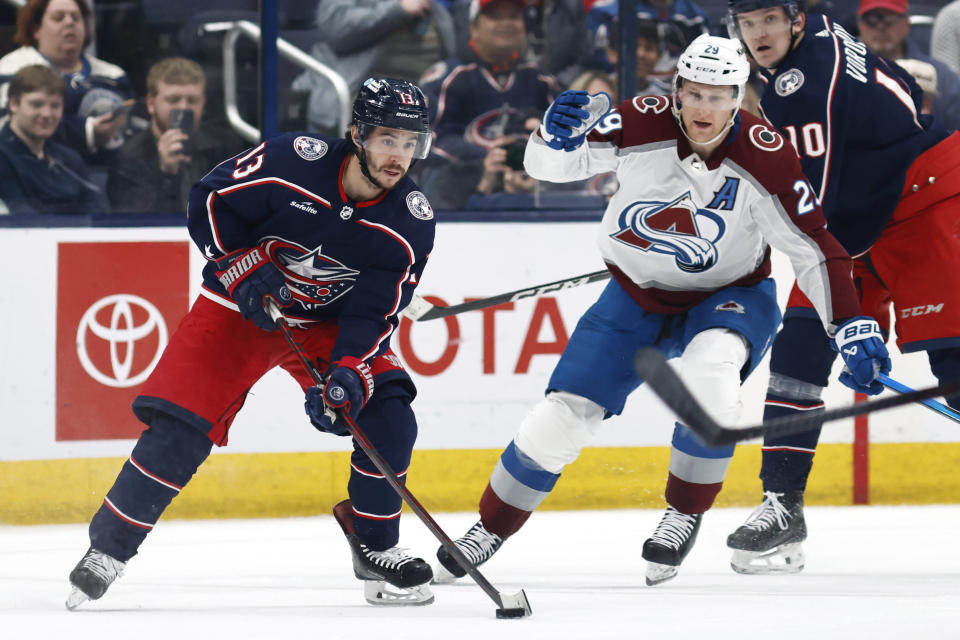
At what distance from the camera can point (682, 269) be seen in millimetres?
2932

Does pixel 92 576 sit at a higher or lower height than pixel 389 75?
lower

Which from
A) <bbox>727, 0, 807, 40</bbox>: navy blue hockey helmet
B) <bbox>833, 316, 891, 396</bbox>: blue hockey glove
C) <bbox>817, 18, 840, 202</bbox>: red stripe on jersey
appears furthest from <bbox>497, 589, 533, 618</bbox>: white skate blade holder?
<bbox>727, 0, 807, 40</bbox>: navy blue hockey helmet

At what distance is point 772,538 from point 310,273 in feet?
4.12

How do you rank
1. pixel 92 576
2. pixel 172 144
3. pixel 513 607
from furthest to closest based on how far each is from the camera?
pixel 172 144 → pixel 92 576 → pixel 513 607

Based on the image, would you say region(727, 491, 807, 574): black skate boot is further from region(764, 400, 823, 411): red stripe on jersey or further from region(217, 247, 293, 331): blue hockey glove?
region(217, 247, 293, 331): blue hockey glove

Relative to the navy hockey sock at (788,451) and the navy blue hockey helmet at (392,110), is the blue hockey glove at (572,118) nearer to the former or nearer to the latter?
the navy blue hockey helmet at (392,110)

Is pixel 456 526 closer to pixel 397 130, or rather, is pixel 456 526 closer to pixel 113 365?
pixel 113 365

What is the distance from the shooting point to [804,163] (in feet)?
9.84

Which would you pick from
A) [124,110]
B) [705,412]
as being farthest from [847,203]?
[124,110]

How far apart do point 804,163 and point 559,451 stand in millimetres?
814

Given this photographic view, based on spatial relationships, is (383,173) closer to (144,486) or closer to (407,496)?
(407,496)

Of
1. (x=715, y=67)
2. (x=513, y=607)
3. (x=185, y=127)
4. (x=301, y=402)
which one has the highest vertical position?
(x=715, y=67)

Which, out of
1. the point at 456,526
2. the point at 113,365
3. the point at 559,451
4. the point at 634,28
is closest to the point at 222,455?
the point at 113,365

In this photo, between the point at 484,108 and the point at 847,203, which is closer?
the point at 847,203
